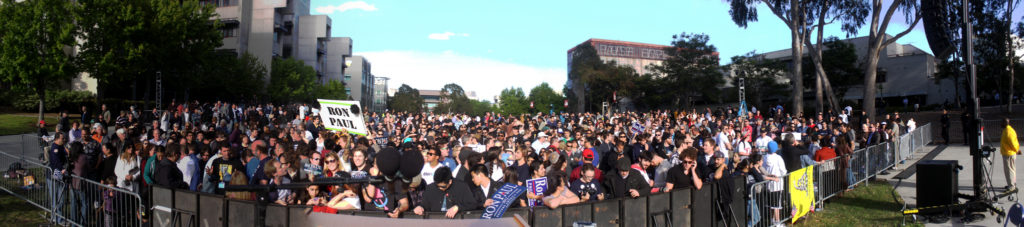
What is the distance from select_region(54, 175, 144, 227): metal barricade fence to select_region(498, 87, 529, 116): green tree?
11516cm

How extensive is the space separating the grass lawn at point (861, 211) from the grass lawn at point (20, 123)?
30637 millimetres

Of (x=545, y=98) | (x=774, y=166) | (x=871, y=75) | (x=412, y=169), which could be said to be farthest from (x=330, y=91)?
(x=412, y=169)

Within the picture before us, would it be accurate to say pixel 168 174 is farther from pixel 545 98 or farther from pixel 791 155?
pixel 545 98

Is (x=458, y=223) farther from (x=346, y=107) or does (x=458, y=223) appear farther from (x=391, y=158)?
(x=346, y=107)

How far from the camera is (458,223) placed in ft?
11.6

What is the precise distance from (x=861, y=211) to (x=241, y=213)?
909cm

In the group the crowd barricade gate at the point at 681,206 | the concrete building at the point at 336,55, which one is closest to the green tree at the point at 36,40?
the crowd barricade gate at the point at 681,206

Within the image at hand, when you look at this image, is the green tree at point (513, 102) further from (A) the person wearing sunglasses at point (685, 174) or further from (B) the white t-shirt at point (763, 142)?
(A) the person wearing sunglasses at point (685, 174)

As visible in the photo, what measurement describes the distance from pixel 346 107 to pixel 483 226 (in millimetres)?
6175

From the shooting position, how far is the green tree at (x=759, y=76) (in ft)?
182

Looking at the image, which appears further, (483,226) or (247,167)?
(247,167)

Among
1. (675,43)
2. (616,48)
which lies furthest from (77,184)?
(616,48)

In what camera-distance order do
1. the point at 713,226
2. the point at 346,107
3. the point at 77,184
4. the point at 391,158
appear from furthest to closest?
the point at 346,107 → the point at 77,184 → the point at 713,226 → the point at 391,158

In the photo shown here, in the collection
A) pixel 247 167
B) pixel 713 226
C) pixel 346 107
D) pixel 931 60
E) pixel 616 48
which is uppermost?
pixel 616 48
